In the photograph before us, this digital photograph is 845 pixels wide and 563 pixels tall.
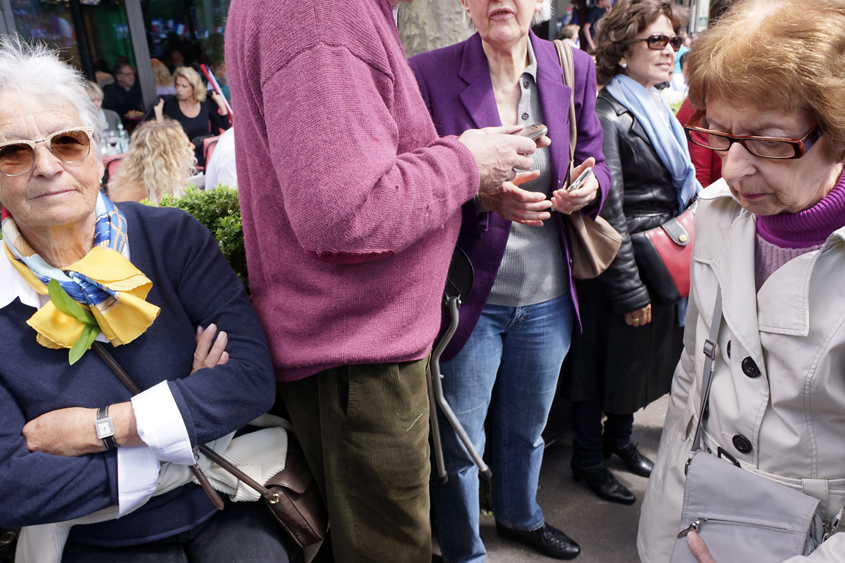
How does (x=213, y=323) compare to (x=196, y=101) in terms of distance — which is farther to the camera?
(x=196, y=101)

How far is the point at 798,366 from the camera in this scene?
4.11 feet

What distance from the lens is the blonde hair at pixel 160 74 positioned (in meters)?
8.27

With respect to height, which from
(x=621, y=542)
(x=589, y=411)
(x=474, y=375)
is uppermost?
(x=474, y=375)

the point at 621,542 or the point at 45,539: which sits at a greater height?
the point at 45,539

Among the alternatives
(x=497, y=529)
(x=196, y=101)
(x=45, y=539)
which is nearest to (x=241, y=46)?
(x=45, y=539)

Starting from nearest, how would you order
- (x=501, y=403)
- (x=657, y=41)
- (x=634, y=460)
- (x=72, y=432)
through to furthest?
(x=72, y=432) → (x=501, y=403) → (x=657, y=41) → (x=634, y=460)

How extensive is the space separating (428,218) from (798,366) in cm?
83

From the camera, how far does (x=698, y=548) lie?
1340 mm

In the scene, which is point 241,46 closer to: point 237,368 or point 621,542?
point 237,368

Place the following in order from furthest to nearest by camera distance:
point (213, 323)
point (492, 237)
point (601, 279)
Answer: point (601, 279), point (492, 237), point (213, 323)

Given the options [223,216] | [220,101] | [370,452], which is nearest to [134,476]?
[370,452]

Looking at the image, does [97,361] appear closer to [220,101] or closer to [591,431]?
[591,431]

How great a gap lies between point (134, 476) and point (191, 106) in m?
6.87

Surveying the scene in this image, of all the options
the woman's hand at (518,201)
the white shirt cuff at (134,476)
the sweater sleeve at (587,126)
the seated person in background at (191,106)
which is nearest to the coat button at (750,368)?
the woman's hand at (518,201)
